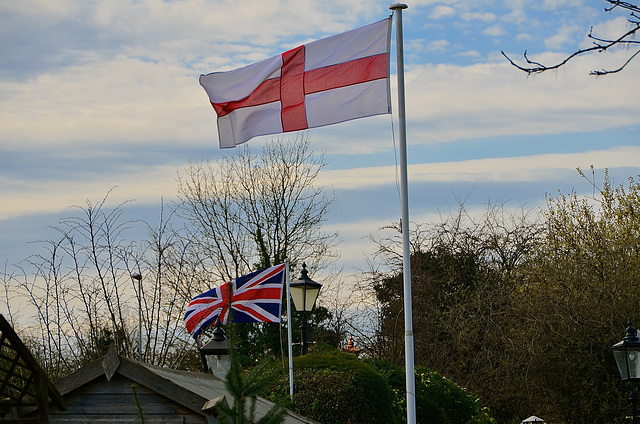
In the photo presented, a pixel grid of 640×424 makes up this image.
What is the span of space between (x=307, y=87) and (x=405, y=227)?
7.24 ft

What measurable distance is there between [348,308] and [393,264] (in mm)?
2128

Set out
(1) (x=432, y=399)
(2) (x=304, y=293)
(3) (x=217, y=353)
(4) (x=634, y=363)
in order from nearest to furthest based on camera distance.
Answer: (4) (x=634, y=363), (3) (x=217, y=353), (2) (x=304, y=293), (1) (x=432, y=399)

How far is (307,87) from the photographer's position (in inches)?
386

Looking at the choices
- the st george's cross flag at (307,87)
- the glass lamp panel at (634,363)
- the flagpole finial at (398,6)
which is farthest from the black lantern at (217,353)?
the glass lamp panel at (634,363)

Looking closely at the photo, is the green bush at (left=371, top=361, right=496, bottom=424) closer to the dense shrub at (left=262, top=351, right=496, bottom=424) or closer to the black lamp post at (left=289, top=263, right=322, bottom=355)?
the dense shrub at (left=262, top=351, right=496, bottom=424)

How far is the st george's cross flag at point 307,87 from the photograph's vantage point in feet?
31.1

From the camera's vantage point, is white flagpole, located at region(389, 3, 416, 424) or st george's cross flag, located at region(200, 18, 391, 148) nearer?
white flagpole, located at region(389, 3, 416, 424)

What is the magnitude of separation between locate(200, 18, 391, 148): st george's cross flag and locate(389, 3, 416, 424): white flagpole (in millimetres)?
204

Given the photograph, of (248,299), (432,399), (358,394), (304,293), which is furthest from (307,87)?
(432,399)

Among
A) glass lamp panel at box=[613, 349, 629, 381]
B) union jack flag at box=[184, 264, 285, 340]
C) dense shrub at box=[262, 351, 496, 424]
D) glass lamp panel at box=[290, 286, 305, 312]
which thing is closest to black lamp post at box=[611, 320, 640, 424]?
glass lamp panel at box=[613, 349, 629, 381]

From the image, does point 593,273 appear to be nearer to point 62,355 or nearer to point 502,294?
point 502,294

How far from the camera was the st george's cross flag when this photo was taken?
949 cm

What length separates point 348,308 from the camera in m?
24.0

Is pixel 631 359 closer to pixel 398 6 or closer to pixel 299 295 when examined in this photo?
pixel 299 295
